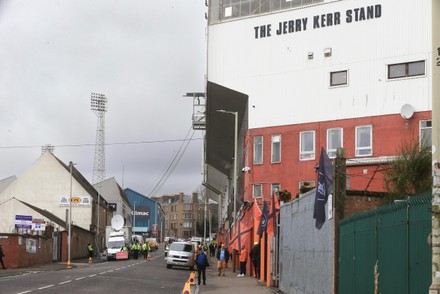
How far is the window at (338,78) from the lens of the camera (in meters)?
40.9

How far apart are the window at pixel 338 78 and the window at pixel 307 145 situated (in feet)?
10.3

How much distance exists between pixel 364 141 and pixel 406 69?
4.55 metres

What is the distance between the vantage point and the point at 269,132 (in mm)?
43688

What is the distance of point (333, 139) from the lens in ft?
134

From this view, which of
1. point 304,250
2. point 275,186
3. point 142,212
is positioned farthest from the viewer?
point 142,212

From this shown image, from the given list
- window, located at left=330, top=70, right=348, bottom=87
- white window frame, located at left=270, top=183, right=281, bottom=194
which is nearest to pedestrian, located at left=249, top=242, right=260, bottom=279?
white window frame, located at left=270, top=183, right=281, bottom=194

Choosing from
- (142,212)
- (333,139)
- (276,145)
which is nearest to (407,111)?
(333,139)

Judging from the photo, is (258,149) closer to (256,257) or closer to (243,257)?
(243,257)

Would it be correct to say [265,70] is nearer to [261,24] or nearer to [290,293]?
[261,24]

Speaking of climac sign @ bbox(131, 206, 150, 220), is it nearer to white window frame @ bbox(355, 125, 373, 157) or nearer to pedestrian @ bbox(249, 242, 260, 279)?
white window frame @ bbox(355, 125, 373, 157)

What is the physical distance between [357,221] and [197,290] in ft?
47.8

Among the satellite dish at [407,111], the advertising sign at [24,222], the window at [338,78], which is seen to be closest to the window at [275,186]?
the window at [338,78]

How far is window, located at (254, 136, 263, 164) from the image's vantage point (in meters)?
44.2

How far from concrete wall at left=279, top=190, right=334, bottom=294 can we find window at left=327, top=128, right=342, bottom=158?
1537 cm
